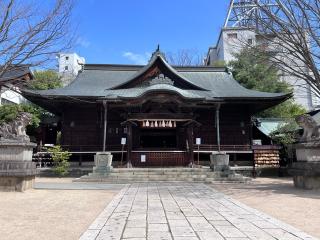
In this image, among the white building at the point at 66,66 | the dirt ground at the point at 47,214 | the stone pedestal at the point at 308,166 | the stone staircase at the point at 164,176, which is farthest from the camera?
the stone staircase at the point at 164,176

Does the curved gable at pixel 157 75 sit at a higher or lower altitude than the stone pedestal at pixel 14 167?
higher

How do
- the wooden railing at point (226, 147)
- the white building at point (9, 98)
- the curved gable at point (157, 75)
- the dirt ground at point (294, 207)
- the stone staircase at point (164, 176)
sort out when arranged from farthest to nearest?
the white building at point (9, 98), the curved gable at point (157, 75), the wooden railing at point (226, 147), the stone staircase at point (164, 176), the dirt ground at point (294, 207)

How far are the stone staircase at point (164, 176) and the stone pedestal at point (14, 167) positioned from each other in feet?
16.2

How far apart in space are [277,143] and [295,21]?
11.8 m

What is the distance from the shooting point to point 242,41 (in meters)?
14.0

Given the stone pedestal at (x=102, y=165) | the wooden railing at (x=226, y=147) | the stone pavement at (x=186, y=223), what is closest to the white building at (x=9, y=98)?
the stone pedestal at (x=102, y=165)

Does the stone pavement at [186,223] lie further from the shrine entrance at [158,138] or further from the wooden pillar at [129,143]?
the shrine entrance at [158,138]

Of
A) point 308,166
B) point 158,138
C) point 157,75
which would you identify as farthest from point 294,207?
point 157,75

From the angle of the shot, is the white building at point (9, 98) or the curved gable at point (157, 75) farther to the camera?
the white building at point (9, 98)

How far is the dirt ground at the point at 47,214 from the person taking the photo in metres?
5.61

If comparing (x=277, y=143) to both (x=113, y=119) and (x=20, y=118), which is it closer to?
(x=113, y=119)

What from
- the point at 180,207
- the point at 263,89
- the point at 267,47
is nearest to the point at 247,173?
the point at 267,47

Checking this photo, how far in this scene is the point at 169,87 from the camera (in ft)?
63.6

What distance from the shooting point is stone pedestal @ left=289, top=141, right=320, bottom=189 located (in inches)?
454
